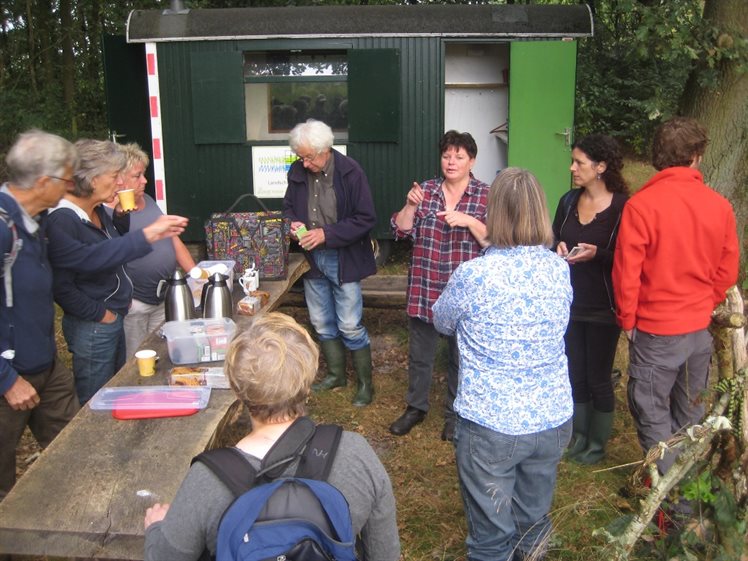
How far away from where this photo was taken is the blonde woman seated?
173cm

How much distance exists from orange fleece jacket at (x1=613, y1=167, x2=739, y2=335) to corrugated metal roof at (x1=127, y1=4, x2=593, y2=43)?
182 inches

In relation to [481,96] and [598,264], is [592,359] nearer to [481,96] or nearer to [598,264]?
[598,264]

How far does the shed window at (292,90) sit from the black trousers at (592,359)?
436cm

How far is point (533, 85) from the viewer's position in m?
7.91

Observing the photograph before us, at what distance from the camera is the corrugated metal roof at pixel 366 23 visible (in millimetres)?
7594

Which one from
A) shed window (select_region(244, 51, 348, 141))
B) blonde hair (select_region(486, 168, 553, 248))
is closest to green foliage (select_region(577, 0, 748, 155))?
shed window (select_region(244, 51, 348, 141))

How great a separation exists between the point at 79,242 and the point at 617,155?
98.8 inches

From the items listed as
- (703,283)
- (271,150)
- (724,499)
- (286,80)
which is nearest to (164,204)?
(271,150)

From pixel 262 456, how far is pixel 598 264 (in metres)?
2.63

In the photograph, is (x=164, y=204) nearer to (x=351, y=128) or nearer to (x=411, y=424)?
(x=351, y=128)

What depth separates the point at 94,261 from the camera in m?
3.28

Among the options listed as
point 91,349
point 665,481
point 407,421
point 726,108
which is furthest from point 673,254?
point 726,108

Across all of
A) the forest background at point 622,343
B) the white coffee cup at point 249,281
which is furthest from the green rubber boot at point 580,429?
the white coffee cup at point 249,281

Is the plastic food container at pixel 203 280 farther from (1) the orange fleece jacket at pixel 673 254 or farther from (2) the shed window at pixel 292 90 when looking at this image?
(2) the shed window at pixel 292 90
